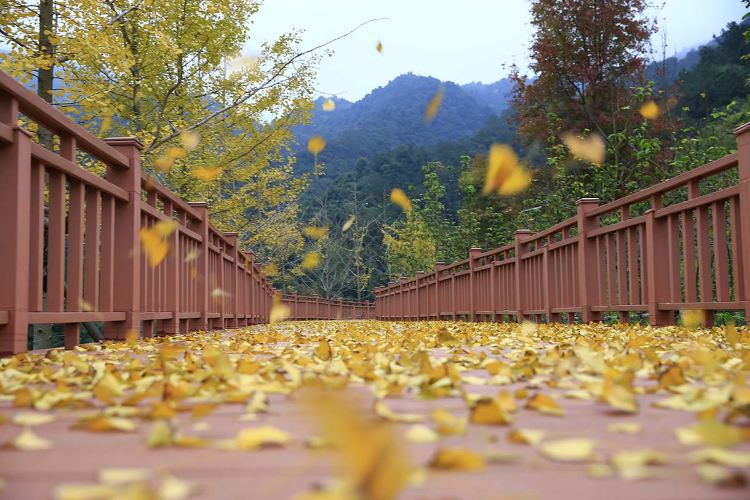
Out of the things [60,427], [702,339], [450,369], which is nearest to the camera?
[60,427]

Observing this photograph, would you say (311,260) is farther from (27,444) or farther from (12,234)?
(27,444)

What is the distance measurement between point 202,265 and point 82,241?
349 cm

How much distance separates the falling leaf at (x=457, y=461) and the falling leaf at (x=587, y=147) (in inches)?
389

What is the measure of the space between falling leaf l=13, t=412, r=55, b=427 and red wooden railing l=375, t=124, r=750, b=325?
3.80 metres

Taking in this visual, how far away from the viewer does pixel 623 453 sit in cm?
110

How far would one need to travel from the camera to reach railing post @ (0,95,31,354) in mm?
2744

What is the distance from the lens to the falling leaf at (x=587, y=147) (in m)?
10.6

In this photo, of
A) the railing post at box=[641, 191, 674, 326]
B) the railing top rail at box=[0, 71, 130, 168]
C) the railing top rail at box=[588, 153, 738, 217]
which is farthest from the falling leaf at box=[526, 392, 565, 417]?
the railing post at box=[641, 191, 674, 326]

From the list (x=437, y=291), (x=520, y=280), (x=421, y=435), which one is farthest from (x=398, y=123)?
(x=421, y=435)

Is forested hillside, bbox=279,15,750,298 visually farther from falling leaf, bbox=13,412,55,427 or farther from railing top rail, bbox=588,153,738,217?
falling leaf, bbox=13,412,55,427

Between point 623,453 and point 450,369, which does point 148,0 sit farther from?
point 623,453

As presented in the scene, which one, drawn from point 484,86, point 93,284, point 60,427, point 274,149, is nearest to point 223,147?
point 274,149

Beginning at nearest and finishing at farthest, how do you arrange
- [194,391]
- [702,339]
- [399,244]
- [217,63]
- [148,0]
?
[194,391] → [702,339] → [148,0] → [217,63] → [399,244]

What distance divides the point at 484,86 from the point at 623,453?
161ft
